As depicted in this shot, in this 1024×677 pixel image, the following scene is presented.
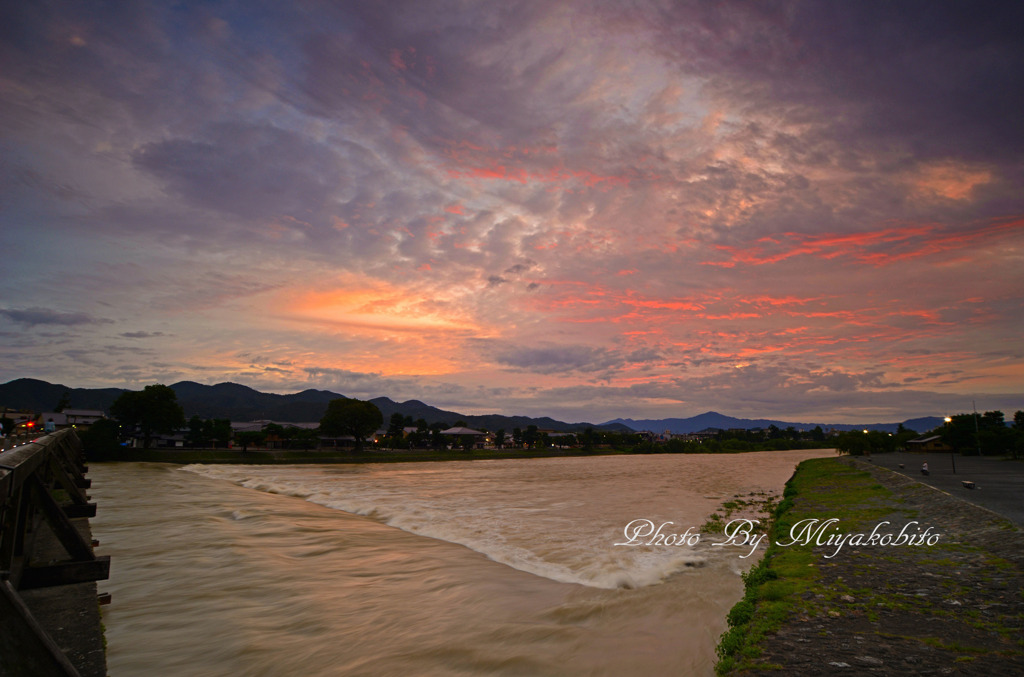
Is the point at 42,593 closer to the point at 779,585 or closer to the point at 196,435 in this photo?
the point at 779,585

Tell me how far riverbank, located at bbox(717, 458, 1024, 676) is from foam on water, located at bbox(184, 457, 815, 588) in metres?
3.76

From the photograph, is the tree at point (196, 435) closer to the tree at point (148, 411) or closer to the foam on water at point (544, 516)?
the tree at point (148, 411)

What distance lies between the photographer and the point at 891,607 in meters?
10.3

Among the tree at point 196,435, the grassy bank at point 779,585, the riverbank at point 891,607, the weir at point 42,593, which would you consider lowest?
the tree at point 196,435

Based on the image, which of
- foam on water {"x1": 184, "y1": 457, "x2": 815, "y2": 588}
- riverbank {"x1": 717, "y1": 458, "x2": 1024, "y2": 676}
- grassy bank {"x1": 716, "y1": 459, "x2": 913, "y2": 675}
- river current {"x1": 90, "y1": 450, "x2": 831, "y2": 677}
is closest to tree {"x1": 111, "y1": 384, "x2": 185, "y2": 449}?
foam on water {"x1": 184, "y1": 457, "x2": 815, "y2": 588}

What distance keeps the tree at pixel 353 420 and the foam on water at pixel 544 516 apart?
186ft

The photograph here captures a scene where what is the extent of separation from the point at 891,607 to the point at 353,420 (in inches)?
4463

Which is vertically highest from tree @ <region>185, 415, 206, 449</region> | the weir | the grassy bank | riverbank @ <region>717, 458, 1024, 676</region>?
the weir

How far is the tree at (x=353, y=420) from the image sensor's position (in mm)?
113412

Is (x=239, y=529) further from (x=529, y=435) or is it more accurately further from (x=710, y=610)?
(x=529, y=435)

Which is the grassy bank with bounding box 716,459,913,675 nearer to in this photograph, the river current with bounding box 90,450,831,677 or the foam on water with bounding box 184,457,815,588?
the river current with bounding box 90,450,831,677

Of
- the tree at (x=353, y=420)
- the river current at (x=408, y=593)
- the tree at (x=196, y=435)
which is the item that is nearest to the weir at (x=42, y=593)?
the river current at (x=408, y=593)

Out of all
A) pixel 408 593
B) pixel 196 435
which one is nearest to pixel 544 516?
pixel 408 593

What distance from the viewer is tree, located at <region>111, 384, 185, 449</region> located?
91.5 m
